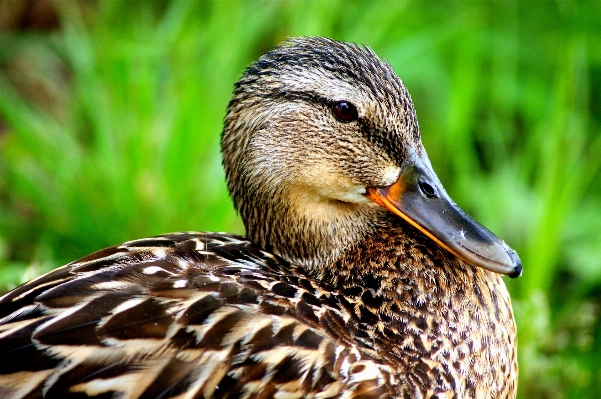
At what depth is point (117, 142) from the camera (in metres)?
3.52

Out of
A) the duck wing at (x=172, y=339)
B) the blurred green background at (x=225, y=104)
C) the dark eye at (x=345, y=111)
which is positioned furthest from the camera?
the blurred green background at (x=225, y=104)

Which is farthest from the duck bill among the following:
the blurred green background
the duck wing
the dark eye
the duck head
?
the blurred green background

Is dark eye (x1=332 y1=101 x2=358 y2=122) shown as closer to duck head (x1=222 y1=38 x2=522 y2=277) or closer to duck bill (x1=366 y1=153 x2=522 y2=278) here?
duck head (x1=222 y1=38 x2=522 y2=277)

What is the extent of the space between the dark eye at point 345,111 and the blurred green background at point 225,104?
103cm

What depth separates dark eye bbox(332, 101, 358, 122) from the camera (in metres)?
2.25

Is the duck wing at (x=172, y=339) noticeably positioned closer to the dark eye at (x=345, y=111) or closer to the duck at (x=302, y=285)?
the duck at (x=302, y=285)

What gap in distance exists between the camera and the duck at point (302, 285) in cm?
188

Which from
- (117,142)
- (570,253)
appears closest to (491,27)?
(570,253)

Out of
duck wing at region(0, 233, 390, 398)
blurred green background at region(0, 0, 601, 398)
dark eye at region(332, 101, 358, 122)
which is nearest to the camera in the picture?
duck wing at region(0, 233, 390, 398)

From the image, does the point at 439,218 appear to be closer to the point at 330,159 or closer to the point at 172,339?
the point at 330,159

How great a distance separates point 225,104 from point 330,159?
1.50 m

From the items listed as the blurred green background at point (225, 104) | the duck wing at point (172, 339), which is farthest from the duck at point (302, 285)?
the blurred green background at point (225, 104)

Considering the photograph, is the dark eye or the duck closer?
the duck

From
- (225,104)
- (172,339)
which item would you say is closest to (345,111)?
(172,339)
